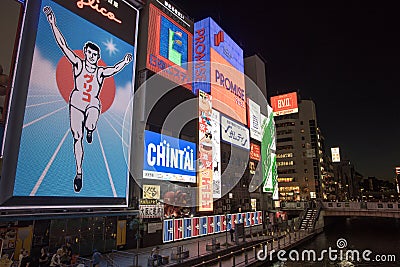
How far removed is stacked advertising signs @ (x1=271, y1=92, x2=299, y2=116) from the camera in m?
83.2

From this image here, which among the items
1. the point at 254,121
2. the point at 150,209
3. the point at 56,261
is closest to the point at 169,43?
the point at 150,209

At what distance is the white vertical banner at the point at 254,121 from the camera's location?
50.1 meters

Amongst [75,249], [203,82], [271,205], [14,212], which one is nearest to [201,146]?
[203,82]

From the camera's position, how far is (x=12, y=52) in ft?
53.1

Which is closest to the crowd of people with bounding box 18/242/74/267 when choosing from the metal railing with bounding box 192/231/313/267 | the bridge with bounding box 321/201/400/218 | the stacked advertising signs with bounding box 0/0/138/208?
the stacked advertising signs with bounding box 0/0/138/208

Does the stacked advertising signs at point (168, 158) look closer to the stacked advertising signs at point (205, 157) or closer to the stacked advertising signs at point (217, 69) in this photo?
the stacked advertising signs at point (205, 157)

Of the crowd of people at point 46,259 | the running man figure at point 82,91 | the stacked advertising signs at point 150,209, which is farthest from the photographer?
the stacked advertising signs at point 150,209

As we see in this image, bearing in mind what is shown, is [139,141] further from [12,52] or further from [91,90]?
[12,52]

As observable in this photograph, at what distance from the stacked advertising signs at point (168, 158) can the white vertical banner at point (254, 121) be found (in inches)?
862

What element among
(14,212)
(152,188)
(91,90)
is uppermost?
(91,90)

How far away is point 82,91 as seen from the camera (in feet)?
62.2

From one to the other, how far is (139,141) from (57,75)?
8.96 meters

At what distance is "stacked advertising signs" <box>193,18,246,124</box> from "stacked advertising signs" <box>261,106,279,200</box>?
929cm

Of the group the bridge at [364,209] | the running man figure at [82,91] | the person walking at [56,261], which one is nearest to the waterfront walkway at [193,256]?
the person walking at [56,261]
